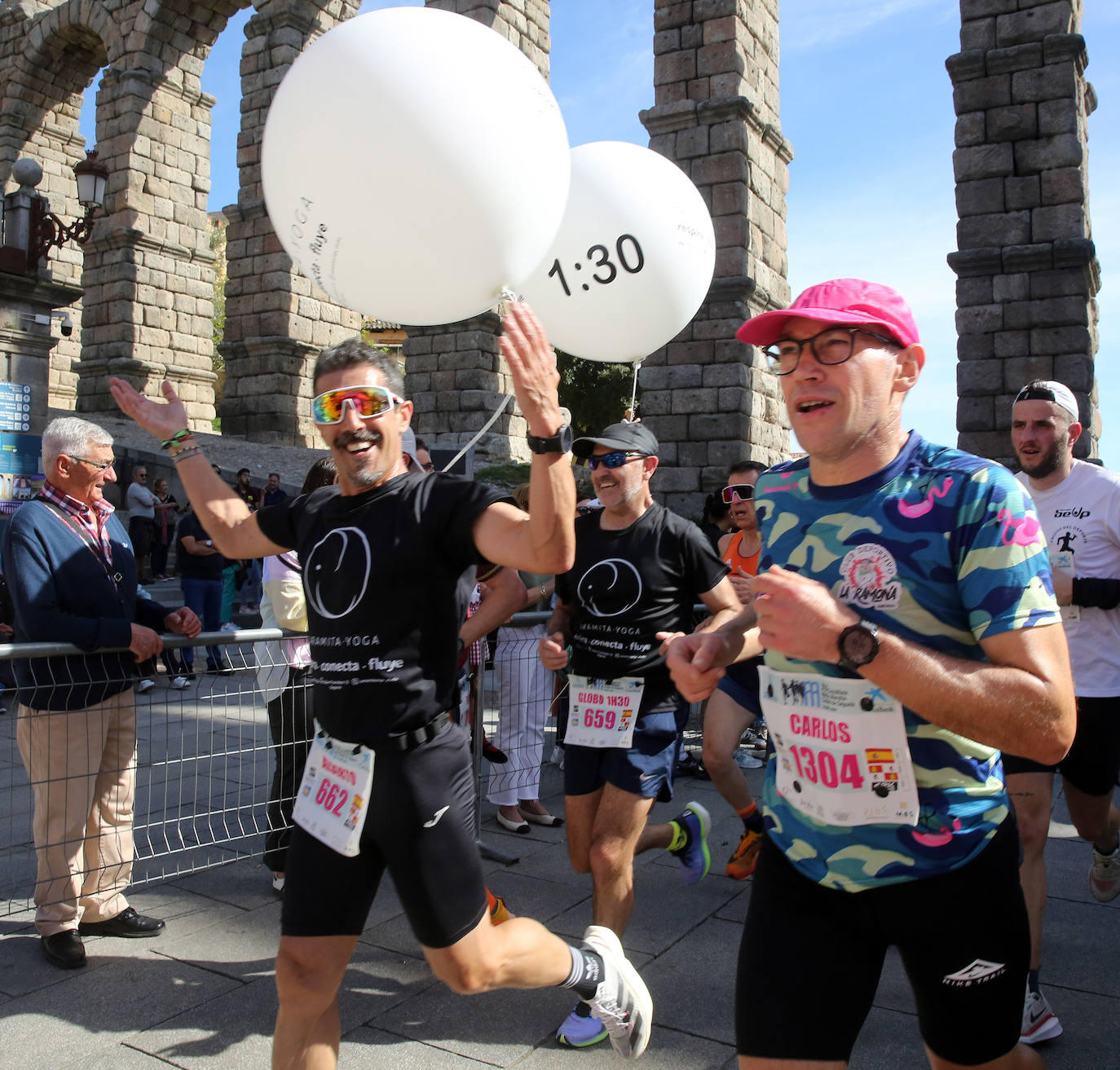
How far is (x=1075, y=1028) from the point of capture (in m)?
2.98

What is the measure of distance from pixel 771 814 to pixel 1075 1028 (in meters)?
1.76

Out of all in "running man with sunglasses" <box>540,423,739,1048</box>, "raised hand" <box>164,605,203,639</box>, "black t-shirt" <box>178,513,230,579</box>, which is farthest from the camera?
"black t-shirt" <box>178,513,230,579</box>

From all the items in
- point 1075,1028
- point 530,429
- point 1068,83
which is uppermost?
point 1068,83

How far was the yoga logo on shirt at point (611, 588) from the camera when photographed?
143 inches

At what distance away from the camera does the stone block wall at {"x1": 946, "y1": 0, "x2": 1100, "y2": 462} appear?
8914 millimetres

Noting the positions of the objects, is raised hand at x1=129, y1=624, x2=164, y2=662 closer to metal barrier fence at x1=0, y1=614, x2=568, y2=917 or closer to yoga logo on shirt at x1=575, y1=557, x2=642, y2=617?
metal barrier fence at x1=0, y1=614, x2=568, y2=917

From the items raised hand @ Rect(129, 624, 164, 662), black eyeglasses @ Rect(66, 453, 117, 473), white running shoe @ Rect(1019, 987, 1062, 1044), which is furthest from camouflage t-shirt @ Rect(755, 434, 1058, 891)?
black eyeglasses @ Rect(66, 453, 117, 473)

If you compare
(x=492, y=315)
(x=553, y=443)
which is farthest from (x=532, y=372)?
(x=492, y=315)

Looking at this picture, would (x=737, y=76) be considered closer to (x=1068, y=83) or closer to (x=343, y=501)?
(x=1068, y=83)

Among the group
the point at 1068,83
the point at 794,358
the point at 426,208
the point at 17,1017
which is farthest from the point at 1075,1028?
the point at 1068,83

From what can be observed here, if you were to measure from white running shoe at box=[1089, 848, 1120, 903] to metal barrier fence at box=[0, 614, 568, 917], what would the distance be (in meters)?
2.67

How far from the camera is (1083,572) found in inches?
139

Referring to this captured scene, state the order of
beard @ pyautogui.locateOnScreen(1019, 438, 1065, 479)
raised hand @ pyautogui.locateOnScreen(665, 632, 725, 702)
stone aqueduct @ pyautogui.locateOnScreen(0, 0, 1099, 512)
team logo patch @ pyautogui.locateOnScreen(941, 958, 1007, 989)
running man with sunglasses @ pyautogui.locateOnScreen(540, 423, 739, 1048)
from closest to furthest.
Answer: team logo patch @ pyautogui.locateOnScreen(941, 958, 1007, 989)
raised hand @ pyautogui.locateOnScreen(665, 632, 725, 702)
running man with sunglasses @ pyautogui.locateOnScreen(540, 423, 739, 1048)
beard @ pyautogui.locateOnScreen(1019, 438, 1065, 479)
stone aqueduct @ pyautogui.locateOnScreen(0, 0, 1099, 512)

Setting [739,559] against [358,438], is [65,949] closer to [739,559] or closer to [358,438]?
[358,438]
